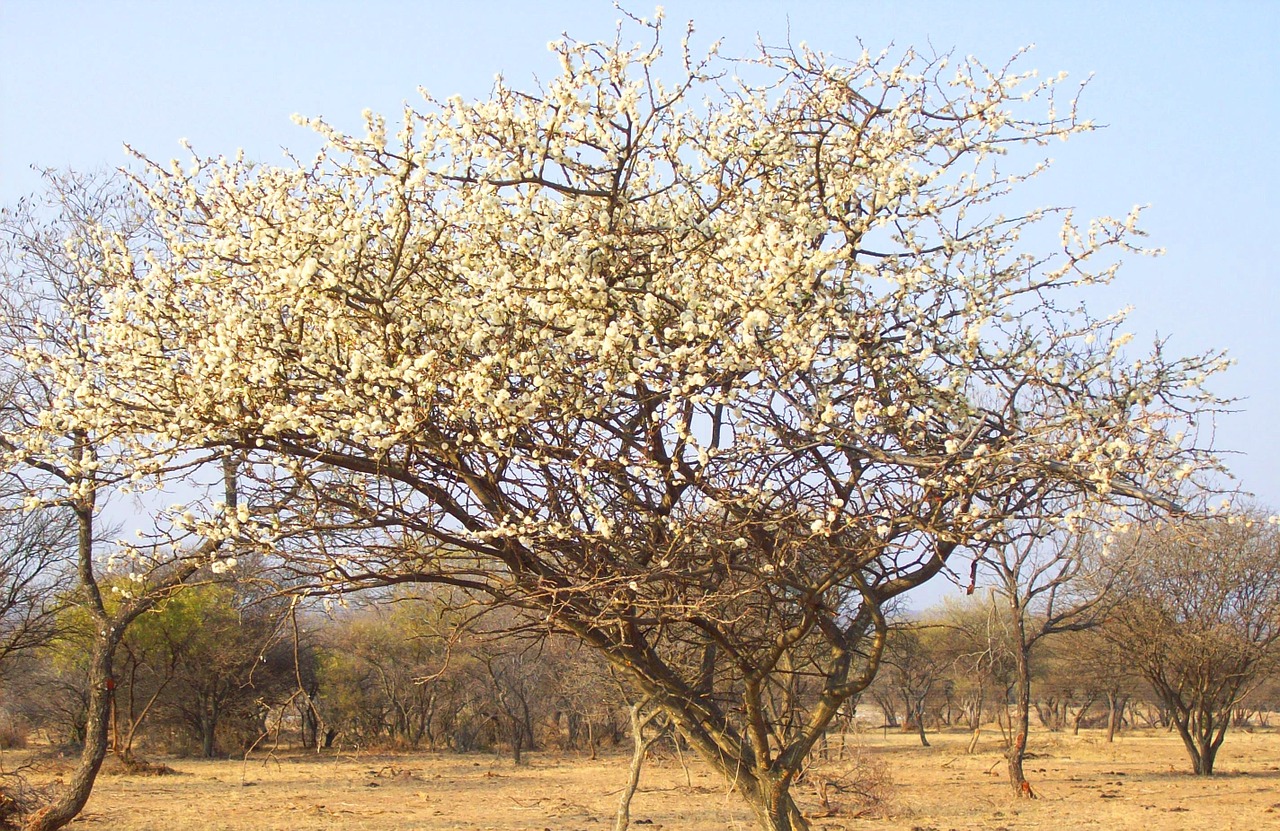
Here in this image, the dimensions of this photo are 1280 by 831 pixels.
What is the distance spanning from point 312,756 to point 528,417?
2720cm

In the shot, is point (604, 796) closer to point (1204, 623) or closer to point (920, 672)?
point (1204, 623)

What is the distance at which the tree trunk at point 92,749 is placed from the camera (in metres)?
9.79

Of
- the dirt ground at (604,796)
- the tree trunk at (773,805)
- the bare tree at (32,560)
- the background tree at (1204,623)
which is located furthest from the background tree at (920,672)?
the tree trunk at (773,805)

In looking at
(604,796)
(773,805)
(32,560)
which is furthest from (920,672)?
(773,805)

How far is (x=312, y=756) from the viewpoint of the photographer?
28.1m

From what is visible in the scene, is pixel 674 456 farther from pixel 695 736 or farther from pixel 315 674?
pixel 315 674

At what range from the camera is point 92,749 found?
388 inches

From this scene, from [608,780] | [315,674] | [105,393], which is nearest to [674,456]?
[105,393]

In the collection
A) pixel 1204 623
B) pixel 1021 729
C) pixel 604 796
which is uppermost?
pixel 1204 623

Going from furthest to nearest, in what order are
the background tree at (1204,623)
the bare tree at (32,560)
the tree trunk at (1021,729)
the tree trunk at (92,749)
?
the background tree at (1204,623) < the tree trunk at (1021,729) < the bare tree at (32,560) < the tree trunk at (92,749)

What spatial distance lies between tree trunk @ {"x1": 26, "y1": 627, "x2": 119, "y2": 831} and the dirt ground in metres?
1.38

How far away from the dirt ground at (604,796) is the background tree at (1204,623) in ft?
6.35

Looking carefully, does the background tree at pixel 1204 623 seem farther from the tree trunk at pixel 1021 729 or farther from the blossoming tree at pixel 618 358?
the blossoming tree at pixel 618 358

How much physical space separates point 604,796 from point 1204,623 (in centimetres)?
1305
